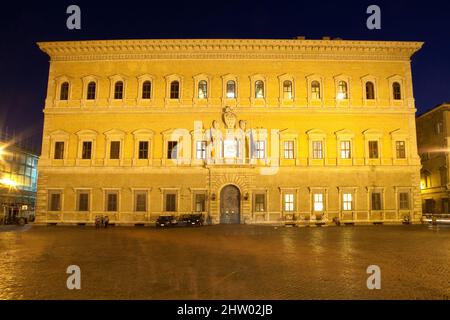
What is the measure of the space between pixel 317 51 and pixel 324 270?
958 inches

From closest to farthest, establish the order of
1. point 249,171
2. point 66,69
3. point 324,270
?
point 324,270 → point 249,171 → point 66,69

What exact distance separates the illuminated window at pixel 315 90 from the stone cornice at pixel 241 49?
2.22m

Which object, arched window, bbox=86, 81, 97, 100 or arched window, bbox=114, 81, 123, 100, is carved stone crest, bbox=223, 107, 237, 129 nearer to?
arched window, bbox=114, 81, 123, 100

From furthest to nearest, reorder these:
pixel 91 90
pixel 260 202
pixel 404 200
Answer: pixel 91 90
pixel 404 200
pixel 260 202

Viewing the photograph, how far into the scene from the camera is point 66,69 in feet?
100

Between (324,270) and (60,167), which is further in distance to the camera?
(60,167)

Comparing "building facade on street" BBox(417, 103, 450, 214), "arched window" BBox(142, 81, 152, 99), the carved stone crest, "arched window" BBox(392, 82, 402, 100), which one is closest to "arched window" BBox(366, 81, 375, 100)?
"arched window" BBox(392, 82, 402, 100)

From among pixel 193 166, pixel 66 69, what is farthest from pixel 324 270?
pixel 66 69

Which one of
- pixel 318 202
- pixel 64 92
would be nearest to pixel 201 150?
pixel 318 202

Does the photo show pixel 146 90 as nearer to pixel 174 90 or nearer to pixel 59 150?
pixel 174 90

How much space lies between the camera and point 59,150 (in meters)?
29.7

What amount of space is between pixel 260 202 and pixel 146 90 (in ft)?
43.4

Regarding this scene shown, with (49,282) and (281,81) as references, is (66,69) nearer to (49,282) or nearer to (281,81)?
(281,81)

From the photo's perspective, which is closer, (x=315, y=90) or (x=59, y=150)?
(x=59, y=150)
